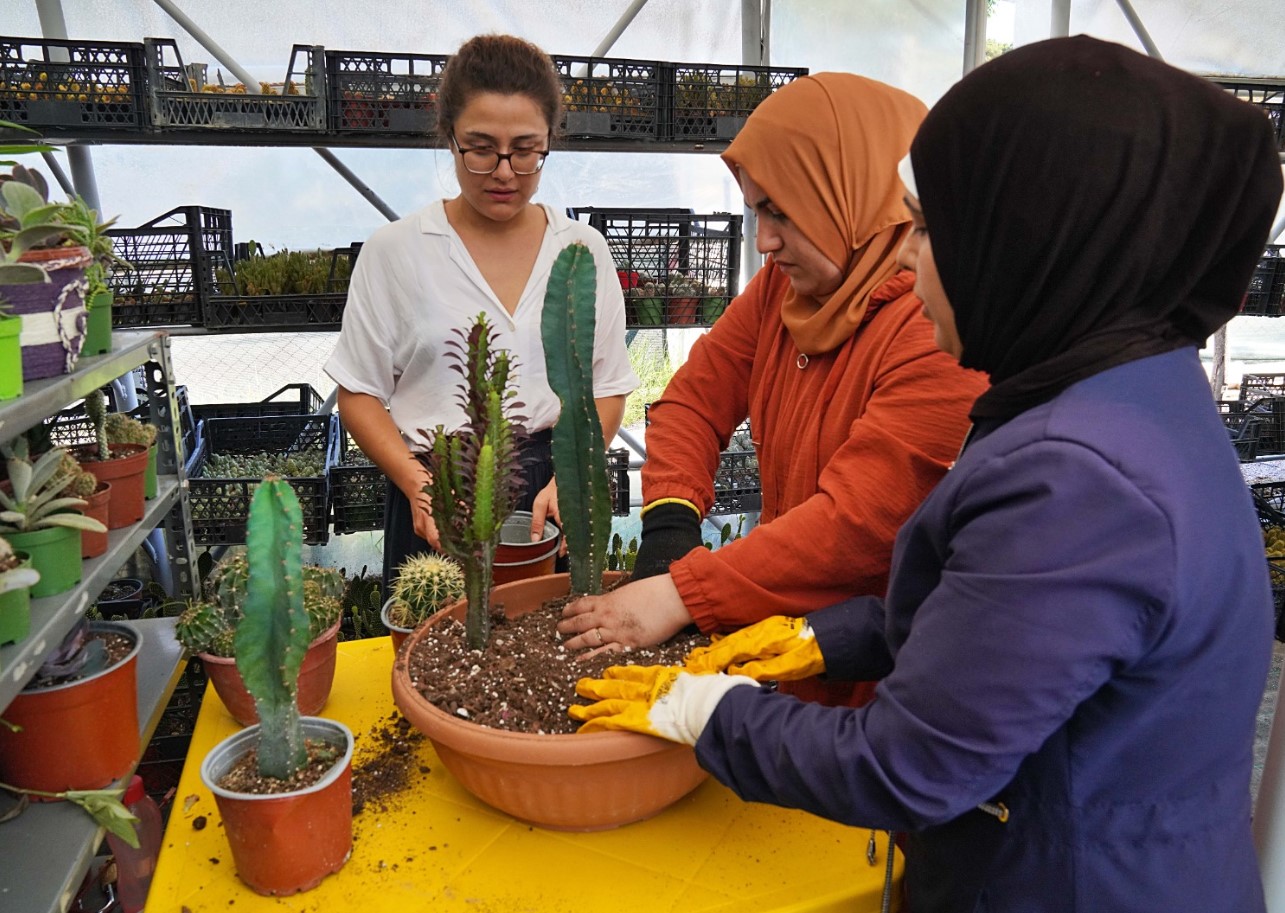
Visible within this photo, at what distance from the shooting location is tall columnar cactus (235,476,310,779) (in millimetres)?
916

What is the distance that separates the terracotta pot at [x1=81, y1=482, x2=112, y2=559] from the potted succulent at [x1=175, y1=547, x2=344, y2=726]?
0.68ft

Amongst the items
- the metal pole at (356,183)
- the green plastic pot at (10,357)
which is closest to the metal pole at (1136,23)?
the metal pole at (356,183)

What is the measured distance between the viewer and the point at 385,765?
1.24 meters

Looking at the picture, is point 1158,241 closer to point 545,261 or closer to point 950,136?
point 950,136

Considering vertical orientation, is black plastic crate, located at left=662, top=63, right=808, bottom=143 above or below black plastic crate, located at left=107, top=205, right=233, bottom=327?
above

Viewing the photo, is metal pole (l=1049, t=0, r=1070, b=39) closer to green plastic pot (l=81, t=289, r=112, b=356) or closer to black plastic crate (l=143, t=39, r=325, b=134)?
black plastic crate (l=143, t=39, r=325, b=134)

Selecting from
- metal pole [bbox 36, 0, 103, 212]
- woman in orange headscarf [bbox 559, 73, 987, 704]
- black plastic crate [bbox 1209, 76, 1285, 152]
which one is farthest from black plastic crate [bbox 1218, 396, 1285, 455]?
metal pole [bbox 36, 0, 103, 212]

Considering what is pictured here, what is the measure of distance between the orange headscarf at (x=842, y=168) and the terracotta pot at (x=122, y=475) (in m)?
1.25

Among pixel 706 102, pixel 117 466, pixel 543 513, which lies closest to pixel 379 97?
pixel 706 102

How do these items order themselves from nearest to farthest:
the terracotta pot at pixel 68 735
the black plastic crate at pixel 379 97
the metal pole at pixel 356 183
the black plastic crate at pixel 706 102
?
the terracotta pot at pixel 68 735
the black plastic crate at pixel 379 97
the black plastic crate at pixel 706 102
the metal pole at pixel 356 183

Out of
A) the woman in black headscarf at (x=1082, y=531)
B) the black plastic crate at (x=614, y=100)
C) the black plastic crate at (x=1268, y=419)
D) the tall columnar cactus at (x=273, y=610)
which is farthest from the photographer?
the black plastic crate at (x=1268, y=419)

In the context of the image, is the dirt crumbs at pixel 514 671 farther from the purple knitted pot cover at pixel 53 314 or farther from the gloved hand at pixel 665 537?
the purple knitted pot cover at pixel 53 314

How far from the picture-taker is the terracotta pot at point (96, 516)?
1.52 m

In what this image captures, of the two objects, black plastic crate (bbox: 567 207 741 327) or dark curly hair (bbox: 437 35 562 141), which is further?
black plastic crate (bbox: 567 207 741 327)
